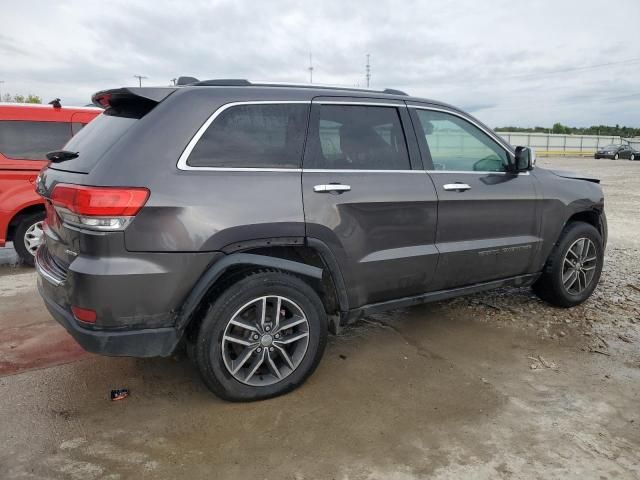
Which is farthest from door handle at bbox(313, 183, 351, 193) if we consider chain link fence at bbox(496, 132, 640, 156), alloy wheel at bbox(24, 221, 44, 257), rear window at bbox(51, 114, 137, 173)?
chain link fence at bbox(496, 132, 640, 156)

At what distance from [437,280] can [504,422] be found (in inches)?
45.2

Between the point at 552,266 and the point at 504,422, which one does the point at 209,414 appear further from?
the point at 552,266

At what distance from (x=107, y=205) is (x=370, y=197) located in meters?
1.56

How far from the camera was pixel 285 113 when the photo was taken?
10.4 ft

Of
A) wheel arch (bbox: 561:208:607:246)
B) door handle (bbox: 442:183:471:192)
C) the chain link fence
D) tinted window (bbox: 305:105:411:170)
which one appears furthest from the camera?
the chain link fence

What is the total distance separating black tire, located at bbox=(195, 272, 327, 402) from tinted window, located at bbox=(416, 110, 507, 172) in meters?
1.41

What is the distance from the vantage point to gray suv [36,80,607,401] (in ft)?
8.77

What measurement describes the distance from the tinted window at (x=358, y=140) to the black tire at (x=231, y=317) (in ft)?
2.46

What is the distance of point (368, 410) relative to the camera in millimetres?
3051

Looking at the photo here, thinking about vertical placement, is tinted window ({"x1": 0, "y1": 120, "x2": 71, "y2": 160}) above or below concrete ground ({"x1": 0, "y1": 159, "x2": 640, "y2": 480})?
above

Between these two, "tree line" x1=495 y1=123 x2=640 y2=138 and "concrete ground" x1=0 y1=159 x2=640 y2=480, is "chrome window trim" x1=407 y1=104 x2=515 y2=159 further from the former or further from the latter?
"tree line" x1=495 y1=123 x2=640 y2=138

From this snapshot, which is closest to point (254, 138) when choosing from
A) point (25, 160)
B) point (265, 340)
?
point (265, 340)

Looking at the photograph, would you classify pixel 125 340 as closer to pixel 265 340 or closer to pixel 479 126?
pixel 265 340

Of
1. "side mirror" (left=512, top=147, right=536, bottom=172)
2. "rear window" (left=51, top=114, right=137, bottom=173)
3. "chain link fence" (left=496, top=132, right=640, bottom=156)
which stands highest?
"chain link fence" (left=496, top=132, right=640, bottom=156)
